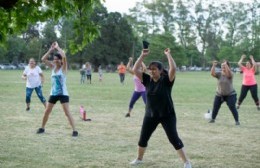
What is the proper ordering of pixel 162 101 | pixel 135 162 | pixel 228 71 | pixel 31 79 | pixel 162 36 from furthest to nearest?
pixel 162 36 → pixel 31 79 → pixel 228 71 → pixel 135 162 → pixel 162 101

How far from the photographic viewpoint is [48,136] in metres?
10.5

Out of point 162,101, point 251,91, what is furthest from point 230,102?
point 162,101

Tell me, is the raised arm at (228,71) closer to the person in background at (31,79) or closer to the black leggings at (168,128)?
the black leggings at (168,128)

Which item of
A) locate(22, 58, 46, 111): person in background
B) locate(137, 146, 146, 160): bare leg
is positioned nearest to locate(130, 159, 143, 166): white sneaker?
locate(137, 146, 146, 160): bare leg

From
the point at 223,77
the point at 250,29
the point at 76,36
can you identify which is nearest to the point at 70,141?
the point at 76,36

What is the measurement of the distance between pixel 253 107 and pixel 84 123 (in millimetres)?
8440

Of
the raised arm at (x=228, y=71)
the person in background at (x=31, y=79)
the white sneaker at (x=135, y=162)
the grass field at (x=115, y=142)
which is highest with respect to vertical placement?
the raised arm at (x=228, y=71)

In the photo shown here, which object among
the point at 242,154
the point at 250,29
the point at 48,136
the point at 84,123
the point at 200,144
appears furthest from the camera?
the point at 250,29

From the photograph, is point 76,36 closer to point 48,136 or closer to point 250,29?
point 48,136

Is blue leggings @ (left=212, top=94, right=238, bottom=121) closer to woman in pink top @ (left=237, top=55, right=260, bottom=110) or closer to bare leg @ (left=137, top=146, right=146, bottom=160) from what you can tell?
woman in pink top @ (left=237, top=55, right=260, bottom=110)

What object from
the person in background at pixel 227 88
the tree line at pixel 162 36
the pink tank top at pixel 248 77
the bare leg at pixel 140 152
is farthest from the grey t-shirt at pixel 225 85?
the tree line at pixel 162 36

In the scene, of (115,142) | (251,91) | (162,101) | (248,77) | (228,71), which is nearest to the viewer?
(162,101)

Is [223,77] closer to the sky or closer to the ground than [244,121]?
closer to the sky

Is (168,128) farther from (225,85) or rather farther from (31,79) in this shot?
(31,79)
